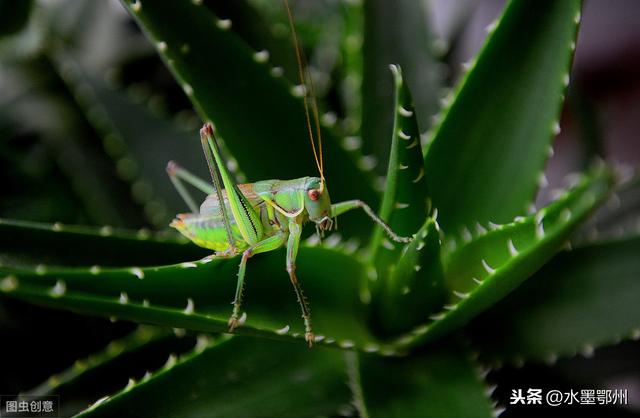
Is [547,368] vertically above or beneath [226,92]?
beneath

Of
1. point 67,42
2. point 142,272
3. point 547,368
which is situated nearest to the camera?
point 142,272

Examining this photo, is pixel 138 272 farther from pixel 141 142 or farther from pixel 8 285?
pixel 141 142

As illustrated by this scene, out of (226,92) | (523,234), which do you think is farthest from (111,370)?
(523,234)

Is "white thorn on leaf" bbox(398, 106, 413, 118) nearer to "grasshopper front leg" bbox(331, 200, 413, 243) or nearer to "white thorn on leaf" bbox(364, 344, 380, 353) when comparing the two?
"grasshopper front leg" bbox(331, 200, 413, 243)

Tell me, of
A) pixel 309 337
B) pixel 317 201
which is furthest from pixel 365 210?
pixel 309 337

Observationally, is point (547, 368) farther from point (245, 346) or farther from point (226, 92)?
point (226, 92)

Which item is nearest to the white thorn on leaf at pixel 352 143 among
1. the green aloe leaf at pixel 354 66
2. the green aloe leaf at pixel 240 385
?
the green aloe leaf at pixel 354 66

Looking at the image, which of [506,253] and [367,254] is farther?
[367,254]
